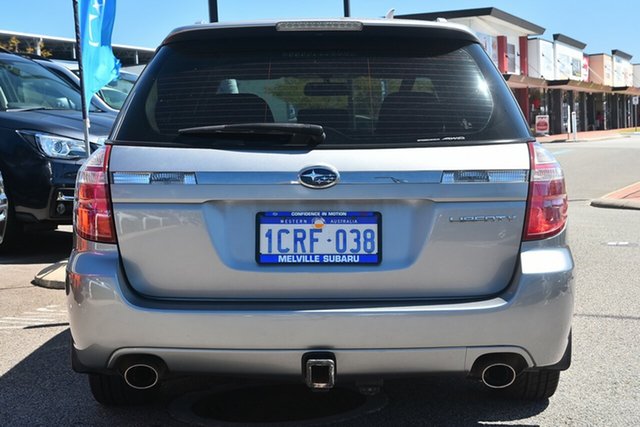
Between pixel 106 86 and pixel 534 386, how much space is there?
8.54 meters

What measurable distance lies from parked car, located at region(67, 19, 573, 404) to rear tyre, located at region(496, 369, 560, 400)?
1.57 ft

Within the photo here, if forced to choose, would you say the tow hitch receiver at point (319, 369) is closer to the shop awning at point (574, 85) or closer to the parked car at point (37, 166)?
the parked car at point (37, 166)

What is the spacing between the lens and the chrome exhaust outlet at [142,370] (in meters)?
2.98

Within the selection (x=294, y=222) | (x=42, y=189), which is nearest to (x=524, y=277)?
(x=294, y=222)

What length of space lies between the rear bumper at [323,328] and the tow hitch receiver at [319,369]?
0.08 ft

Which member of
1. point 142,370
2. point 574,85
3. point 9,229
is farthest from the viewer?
point 574,85

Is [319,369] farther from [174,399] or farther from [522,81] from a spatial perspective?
[522,81]

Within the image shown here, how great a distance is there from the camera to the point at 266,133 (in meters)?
2.96

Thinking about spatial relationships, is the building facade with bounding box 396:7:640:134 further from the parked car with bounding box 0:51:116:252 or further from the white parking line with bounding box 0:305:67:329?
the white parking line with bounding box 0:305:67:329

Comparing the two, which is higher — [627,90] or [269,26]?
[627,90]

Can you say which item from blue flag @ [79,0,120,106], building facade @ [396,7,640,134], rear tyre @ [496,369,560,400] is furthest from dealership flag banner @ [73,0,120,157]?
building facade @ [396,7,640,134]

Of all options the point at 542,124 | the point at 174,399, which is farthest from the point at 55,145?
the point at 542,124

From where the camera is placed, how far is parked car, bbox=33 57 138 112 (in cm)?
982

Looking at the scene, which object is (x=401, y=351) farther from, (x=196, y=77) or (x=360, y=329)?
(x=196, y=77)
